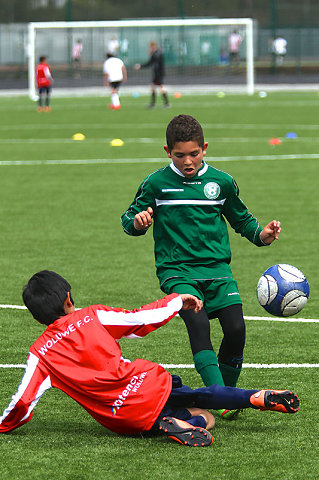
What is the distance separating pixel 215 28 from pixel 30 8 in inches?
455

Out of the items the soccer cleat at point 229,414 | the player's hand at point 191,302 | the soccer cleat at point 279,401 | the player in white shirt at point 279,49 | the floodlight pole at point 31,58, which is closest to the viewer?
the soccer cleat at point 279,401

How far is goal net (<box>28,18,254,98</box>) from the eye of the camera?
44.2 metres

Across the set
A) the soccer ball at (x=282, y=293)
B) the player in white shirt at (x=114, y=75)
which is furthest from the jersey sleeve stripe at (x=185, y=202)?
the player in white shirt at (x=114, y=75)

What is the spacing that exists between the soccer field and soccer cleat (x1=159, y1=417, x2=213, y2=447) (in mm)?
46

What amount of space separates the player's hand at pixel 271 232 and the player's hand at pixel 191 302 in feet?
2.33

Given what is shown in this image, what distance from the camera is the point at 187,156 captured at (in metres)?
5.24

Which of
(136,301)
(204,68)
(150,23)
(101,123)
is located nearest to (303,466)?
(136,301)

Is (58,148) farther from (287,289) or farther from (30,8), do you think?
(30,8)

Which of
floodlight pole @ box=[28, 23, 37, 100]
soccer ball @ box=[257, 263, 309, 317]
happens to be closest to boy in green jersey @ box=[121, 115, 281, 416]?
soccer ball @ box=[257, 263, 309, 317]

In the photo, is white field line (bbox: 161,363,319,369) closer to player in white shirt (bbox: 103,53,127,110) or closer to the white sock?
the white sock

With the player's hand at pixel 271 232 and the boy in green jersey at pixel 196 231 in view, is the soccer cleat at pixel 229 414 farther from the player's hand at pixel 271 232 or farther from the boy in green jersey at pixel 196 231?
the player's hand at pixel 271 232

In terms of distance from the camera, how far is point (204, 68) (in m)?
45.2

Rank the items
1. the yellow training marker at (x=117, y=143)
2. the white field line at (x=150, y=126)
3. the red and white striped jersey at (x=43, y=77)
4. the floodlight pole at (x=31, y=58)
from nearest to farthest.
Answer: the yellow training marker at (x=117, y=143) → the white field line at (x=150, y=126) → the red and white striped jersey at (x=43, y=77) → the floodlight pole at (x=31, y=58)

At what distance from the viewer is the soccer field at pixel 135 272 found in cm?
452
